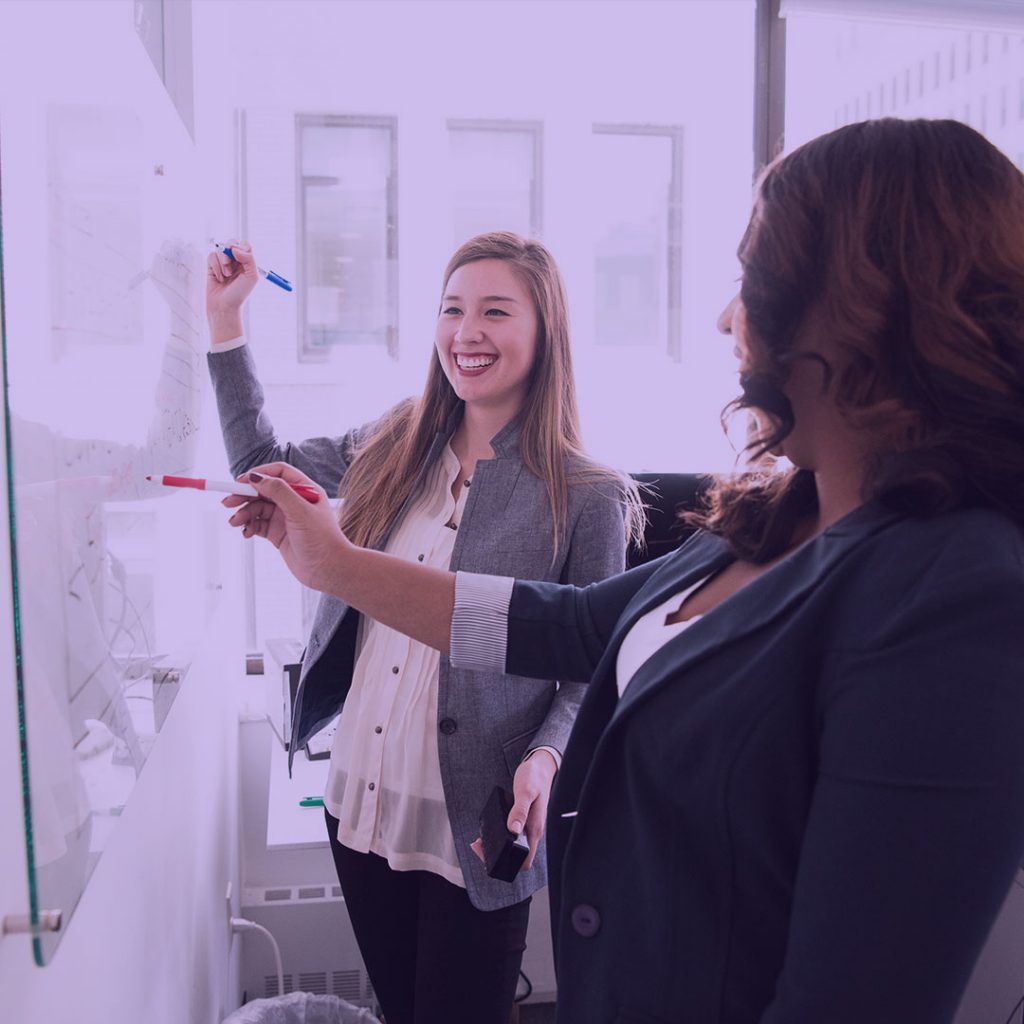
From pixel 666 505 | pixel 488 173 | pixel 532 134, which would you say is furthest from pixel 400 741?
pixel 532 134

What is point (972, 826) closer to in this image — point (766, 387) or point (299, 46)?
point (766, 387)

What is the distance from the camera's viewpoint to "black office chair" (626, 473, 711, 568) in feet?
7.63

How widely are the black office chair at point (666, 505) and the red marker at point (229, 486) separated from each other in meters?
1.29

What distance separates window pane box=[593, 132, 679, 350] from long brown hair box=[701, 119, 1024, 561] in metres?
2.25

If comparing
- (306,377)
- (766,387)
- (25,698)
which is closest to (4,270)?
(25,698)

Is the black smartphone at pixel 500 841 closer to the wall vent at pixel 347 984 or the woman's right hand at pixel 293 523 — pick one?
the woman's right hand at pixel 293 523

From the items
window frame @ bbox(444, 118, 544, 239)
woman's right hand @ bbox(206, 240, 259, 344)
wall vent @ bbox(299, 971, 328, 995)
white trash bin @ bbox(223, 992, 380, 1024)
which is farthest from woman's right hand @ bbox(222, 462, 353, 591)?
window frame @ bbox(444, 118, 544, 239)

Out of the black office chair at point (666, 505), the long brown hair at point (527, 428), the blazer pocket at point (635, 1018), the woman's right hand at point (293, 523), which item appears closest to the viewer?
the blazer pocket at point (635, 1018)

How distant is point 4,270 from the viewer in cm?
61

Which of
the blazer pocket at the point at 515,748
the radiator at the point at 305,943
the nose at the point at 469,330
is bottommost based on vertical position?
the radiator at the point at 305,943

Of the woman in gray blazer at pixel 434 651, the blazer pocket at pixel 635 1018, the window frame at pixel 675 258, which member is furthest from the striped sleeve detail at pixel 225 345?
the window frame at pixel 675 258

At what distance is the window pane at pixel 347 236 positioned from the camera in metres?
2.74

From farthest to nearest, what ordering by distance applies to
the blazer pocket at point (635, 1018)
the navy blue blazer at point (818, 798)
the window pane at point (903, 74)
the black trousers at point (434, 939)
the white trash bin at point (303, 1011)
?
the window pane at point (903, 74)
the white trash bin at point (303, 1011)
the black trousers at point (434, 939)
the blazer pocket at point (635, 1018)
the navy blue blazer at point (818, 798)

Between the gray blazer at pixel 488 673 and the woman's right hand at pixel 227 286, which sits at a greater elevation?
the woman's right hand at pixel 227 286
